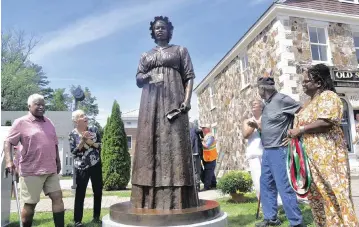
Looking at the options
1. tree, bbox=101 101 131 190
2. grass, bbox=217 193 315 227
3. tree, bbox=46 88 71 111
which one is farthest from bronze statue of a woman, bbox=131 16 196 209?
tree, bbox=46 88 71 111

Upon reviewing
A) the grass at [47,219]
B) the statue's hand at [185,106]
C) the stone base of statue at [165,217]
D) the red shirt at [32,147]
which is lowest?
the grass at [47,219]

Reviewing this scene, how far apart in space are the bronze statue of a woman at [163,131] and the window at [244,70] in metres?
11.7

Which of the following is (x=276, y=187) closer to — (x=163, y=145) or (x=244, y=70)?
(x=163, y=145)

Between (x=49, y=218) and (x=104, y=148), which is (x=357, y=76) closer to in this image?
(x=104, y=148)

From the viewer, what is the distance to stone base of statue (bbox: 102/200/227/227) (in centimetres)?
311

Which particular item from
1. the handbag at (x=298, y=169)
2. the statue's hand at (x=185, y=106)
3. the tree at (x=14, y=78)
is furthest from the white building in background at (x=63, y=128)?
the handbag at (x=298, y=169)

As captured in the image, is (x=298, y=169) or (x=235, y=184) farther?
(x=235, y=184)

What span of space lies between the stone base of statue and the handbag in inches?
34.6

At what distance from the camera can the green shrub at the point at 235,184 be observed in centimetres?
674

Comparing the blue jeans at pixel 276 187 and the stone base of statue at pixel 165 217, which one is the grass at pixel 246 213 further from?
the stone base of statue at pixel 165 217

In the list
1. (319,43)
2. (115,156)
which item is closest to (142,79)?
(115,156)

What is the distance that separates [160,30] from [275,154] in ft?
7.49

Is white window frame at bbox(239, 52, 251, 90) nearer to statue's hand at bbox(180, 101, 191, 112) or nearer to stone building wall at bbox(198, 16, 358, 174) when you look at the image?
stone building wall at bbox(198, 16, 358, 174)

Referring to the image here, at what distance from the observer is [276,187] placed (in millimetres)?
4473
